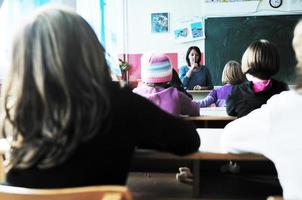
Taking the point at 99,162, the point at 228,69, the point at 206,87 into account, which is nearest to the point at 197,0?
the point at 206,87

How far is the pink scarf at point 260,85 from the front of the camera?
2011 millimetres

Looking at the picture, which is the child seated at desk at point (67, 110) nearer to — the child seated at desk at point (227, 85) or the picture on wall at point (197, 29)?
the child seated at desk at point (227, 85)

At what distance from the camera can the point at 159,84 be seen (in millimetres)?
2178

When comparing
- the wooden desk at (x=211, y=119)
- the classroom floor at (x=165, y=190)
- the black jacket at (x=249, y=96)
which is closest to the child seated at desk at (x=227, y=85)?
the wooden desk at (x=211, y=119)

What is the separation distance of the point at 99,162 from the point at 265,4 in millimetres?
4756

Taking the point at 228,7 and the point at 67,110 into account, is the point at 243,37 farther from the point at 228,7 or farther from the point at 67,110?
the point at 67,110

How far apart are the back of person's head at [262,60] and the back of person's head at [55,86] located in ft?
3.93

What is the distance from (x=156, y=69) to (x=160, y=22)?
3392 millimetres

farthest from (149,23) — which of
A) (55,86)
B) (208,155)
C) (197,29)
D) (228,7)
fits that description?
(55,86)

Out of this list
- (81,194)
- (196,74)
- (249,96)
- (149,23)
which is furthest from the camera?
(149,23)

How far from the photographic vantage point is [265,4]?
513 centimetres

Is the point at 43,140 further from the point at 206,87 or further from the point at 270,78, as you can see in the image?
the point at 206,87

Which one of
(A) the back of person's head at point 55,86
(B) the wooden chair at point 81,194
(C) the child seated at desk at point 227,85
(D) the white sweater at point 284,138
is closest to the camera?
(B) the wooden chair at point 81,194

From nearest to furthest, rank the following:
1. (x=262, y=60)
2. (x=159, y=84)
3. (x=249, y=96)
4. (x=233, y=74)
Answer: (x=262, y=60) → (x=249, y=96) → (x=159, y=84) → (x=233, y=74)
